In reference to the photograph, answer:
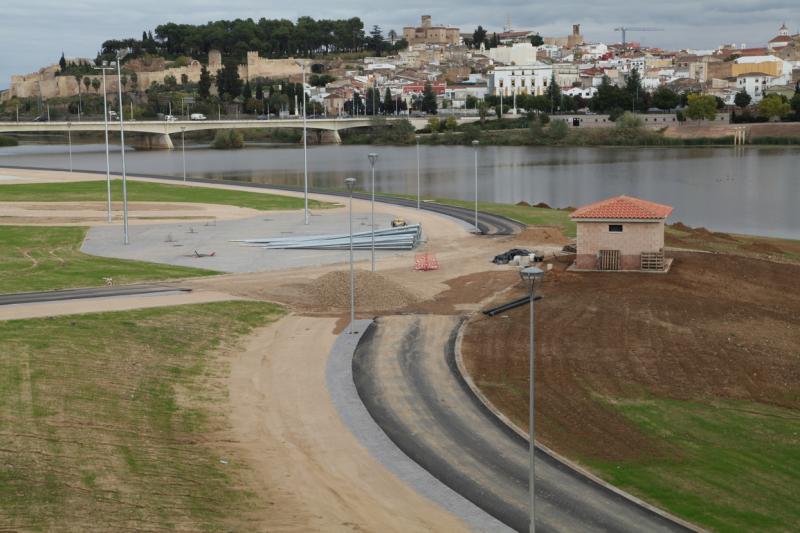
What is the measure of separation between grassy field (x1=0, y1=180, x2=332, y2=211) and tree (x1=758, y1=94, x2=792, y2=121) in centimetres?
8798

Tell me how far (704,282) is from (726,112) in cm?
12075

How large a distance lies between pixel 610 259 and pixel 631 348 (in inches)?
450

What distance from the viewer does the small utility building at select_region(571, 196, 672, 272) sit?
3862 cm

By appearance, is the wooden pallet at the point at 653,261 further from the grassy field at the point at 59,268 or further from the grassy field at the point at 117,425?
the grassy field at the point at 59,268

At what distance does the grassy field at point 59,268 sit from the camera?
121 feet

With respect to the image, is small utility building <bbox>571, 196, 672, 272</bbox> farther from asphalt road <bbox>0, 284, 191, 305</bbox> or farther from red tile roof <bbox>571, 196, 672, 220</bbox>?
asphalt road <bbox>0, 284, 191, 305</bbox>

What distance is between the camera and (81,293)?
34.8 metres

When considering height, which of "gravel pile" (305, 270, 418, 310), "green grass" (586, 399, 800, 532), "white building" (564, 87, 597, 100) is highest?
"white building" (564, 87, 597, 100)

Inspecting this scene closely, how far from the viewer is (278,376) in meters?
26.2

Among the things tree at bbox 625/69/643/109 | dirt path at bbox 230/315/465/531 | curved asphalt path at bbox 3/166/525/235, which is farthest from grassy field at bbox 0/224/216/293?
tree at bbox 625/69/643/109

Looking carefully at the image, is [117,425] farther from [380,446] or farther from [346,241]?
[346,241]

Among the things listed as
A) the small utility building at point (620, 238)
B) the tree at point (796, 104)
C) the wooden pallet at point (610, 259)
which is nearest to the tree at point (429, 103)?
the tree at point (796, 104)

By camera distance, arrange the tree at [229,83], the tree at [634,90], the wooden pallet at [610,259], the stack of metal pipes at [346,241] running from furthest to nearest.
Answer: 1. the tree at [229,83]
2. the tree at [634,90]
3. the stack of metal pipes at [346,241]
4. the wooden pallet at [610,259]

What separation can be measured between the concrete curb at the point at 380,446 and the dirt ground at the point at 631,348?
3016 millimetres
